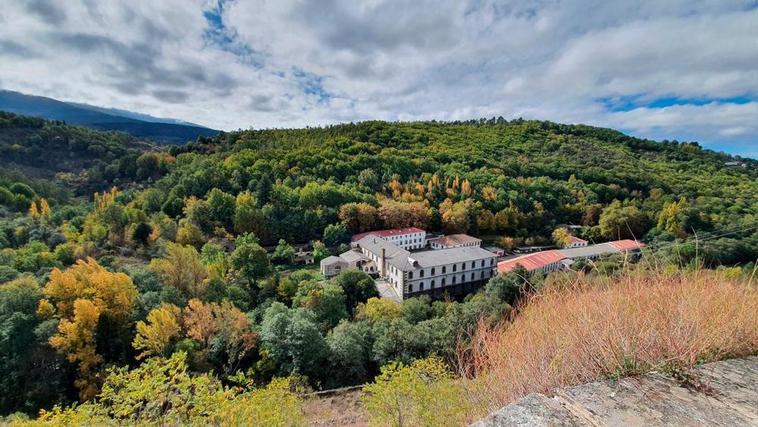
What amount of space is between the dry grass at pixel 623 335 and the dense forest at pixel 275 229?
90cm

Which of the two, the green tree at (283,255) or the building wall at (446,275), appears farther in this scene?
the green tree at (283,255)

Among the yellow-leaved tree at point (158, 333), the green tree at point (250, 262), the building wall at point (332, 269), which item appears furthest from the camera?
the building wall at point (332, 269)

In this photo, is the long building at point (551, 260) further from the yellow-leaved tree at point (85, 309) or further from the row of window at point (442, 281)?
the yellow-leaved tree at point (85, 309)

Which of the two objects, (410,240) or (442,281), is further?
(410,240)

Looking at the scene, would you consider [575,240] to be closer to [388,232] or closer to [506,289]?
[388,232]

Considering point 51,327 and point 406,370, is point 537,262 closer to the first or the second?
point 406,370

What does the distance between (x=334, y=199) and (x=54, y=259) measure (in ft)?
86.3

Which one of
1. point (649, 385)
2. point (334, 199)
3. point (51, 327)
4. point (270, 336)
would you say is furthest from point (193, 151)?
point (649, 385)

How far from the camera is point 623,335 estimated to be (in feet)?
10.1

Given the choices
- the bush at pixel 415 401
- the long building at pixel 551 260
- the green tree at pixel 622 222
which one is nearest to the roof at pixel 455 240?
the long building at pixel 551 260

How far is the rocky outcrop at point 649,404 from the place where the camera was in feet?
7.20

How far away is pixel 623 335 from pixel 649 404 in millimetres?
868

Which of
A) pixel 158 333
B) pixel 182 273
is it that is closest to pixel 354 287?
pixel 182 273

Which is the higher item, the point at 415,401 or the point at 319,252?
the point at 415,401
